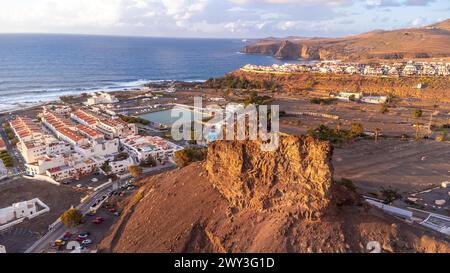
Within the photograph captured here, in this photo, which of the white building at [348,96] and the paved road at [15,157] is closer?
the paved road at [15,157]

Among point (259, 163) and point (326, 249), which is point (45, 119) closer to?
point (259, 163)

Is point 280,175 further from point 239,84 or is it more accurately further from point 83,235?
point 239,84

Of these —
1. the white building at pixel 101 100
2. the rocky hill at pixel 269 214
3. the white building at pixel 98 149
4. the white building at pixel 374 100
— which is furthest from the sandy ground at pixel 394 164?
the white building at pixel 101 100

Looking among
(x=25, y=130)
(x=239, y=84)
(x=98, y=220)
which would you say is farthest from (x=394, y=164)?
(x=239, y=84)

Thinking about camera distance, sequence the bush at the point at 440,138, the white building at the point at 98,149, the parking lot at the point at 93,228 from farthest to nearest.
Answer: the bush at the point at 440,138 → the white building at the point at 98,149 → the parking lot at the point at 93,228

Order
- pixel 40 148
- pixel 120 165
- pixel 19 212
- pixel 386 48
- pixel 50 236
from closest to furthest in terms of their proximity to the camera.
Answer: pixel 50 236
pixel 19 212
pixel 120 165
pixel 40 148
pixel 386 48

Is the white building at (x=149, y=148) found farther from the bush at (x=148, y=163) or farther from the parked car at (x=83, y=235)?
the parked car at (x=83, y=235)

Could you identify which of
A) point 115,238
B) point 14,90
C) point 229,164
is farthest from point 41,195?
point 14,90
